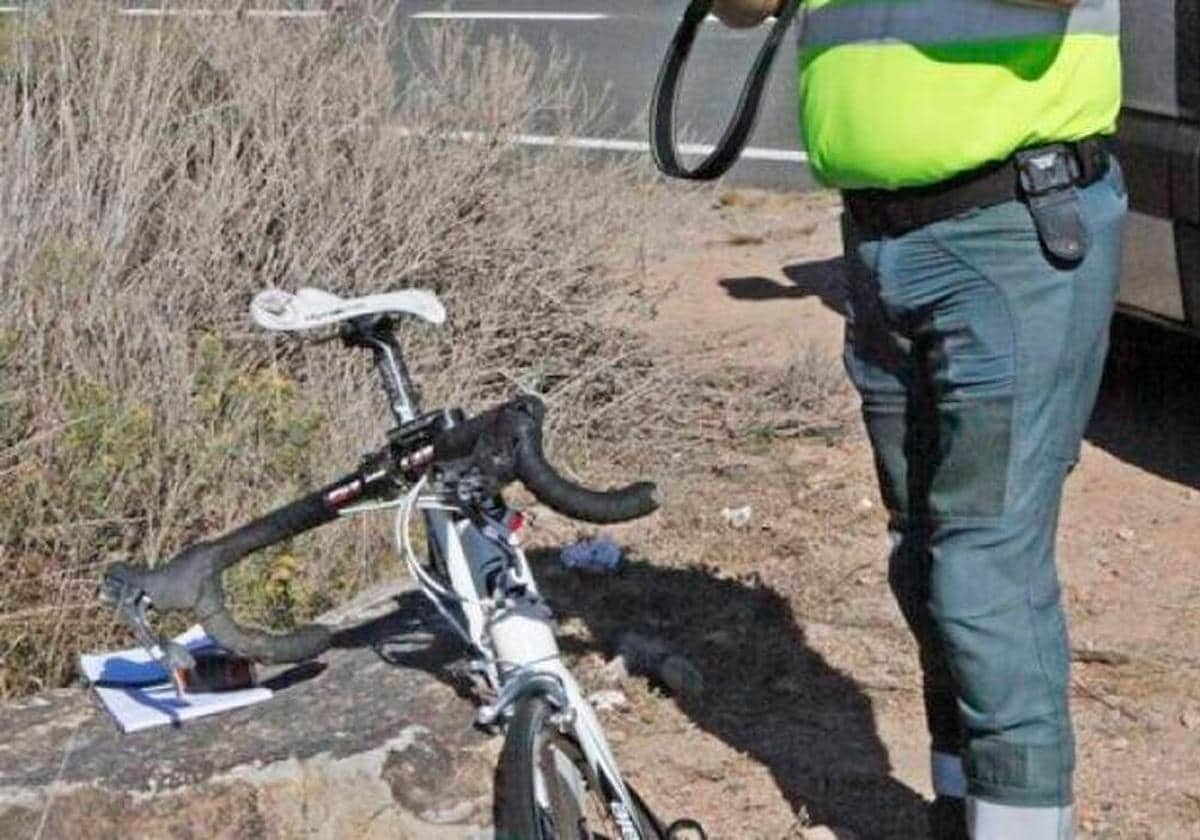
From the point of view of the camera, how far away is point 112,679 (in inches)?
173

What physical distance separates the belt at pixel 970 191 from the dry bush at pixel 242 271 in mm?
1849

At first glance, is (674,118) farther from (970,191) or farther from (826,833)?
(826,833)

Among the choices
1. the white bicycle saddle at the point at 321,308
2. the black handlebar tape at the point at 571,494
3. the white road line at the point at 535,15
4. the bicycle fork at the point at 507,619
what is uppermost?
the white bicycle saddle at the point at 321,308

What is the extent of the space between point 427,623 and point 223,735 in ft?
1.77


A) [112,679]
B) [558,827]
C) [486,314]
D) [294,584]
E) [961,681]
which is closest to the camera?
[558,827]

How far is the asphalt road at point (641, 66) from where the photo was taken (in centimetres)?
1070

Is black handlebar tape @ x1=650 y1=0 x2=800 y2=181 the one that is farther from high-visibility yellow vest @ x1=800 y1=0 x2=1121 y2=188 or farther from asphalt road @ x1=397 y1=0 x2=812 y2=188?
asphalt road @ x1=397 y1=0 x2=812 y2=188

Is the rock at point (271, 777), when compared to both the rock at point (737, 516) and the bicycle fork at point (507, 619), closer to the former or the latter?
the bicycle fork at point (507, 619)

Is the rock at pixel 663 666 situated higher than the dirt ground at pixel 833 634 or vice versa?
the rock at pixel 663 666

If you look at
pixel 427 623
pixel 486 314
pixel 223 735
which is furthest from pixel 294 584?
pixel 486 314

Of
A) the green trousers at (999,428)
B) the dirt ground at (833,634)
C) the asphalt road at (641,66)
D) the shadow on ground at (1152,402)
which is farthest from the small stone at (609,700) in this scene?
the asphalt road at (641,66)

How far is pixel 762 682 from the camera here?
5344 mm

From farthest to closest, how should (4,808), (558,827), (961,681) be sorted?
(4,808)
(961,681)
(558,827)

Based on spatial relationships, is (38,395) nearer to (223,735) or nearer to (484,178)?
(223,735)
